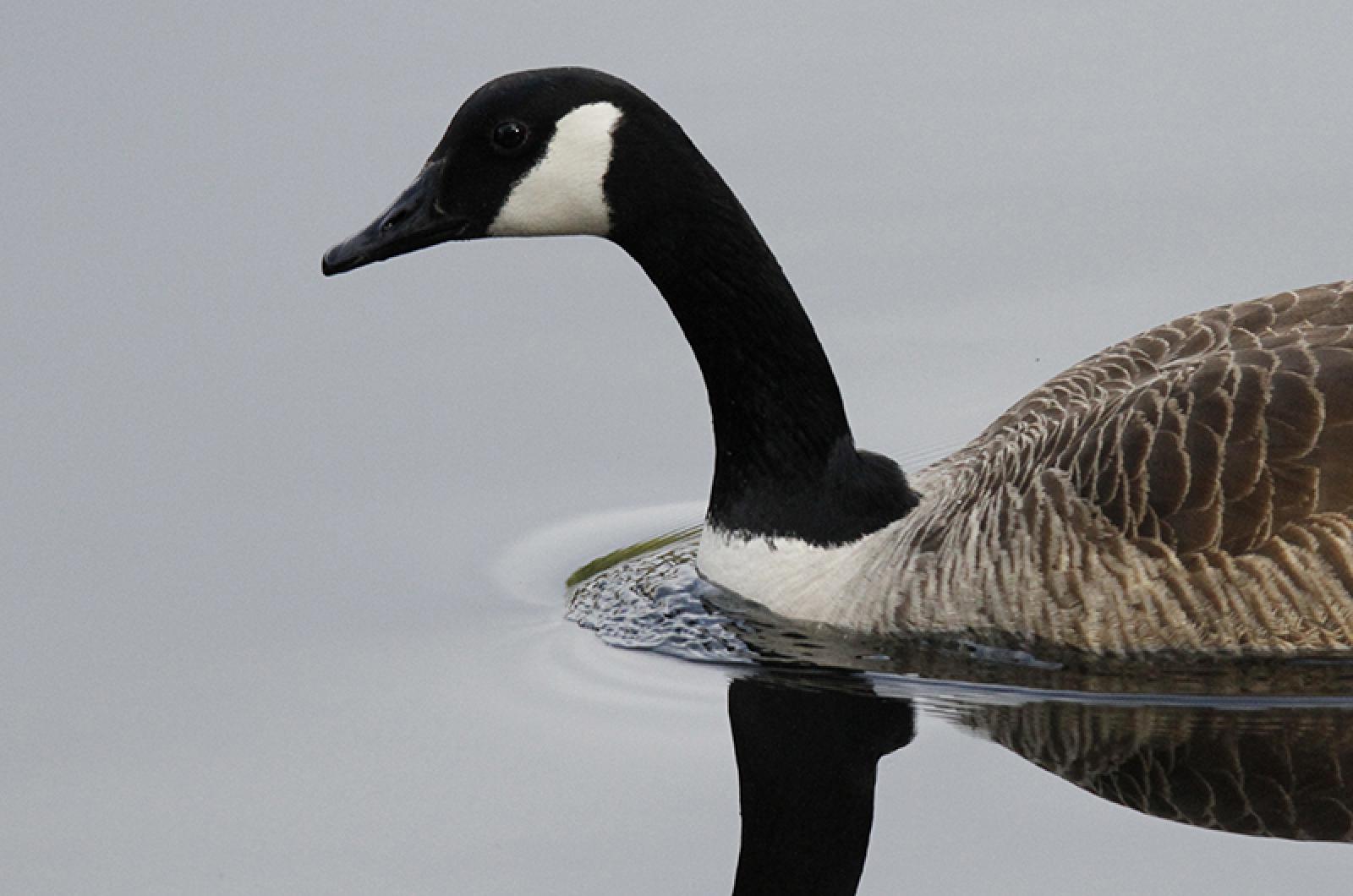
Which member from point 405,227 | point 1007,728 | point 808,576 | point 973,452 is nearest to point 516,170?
point 405,227

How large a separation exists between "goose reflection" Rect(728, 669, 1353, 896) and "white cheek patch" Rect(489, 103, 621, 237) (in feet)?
6.65

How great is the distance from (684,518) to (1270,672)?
3.28m

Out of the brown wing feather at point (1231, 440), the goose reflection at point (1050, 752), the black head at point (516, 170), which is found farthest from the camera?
the black head at point (516, 170)

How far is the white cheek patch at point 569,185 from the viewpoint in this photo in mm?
11789

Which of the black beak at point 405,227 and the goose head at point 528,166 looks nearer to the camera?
the goose head at point 528,166

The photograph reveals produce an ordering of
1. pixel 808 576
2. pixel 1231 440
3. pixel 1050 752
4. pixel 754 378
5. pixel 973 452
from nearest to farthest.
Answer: pixel 1050 752 < pixel 1231 440 < pixel 754 378 < pixel 808 576 < pixel 973 452

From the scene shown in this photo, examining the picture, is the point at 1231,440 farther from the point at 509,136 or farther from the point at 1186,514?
the point at 509,136

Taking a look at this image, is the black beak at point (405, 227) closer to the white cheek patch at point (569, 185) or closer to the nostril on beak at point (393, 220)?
the nostril on beak at point (393, 220)

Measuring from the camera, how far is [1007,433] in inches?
494

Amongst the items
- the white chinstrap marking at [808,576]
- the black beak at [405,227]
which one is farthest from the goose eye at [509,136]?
the white chinstrap marking at [808,576]

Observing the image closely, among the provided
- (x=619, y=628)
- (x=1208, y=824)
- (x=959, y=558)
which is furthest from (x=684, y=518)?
(x=1208, y=824)

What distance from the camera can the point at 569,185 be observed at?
11922 millimetres

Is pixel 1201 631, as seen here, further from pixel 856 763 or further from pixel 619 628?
pixel 619 628

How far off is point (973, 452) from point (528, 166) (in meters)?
2.39
